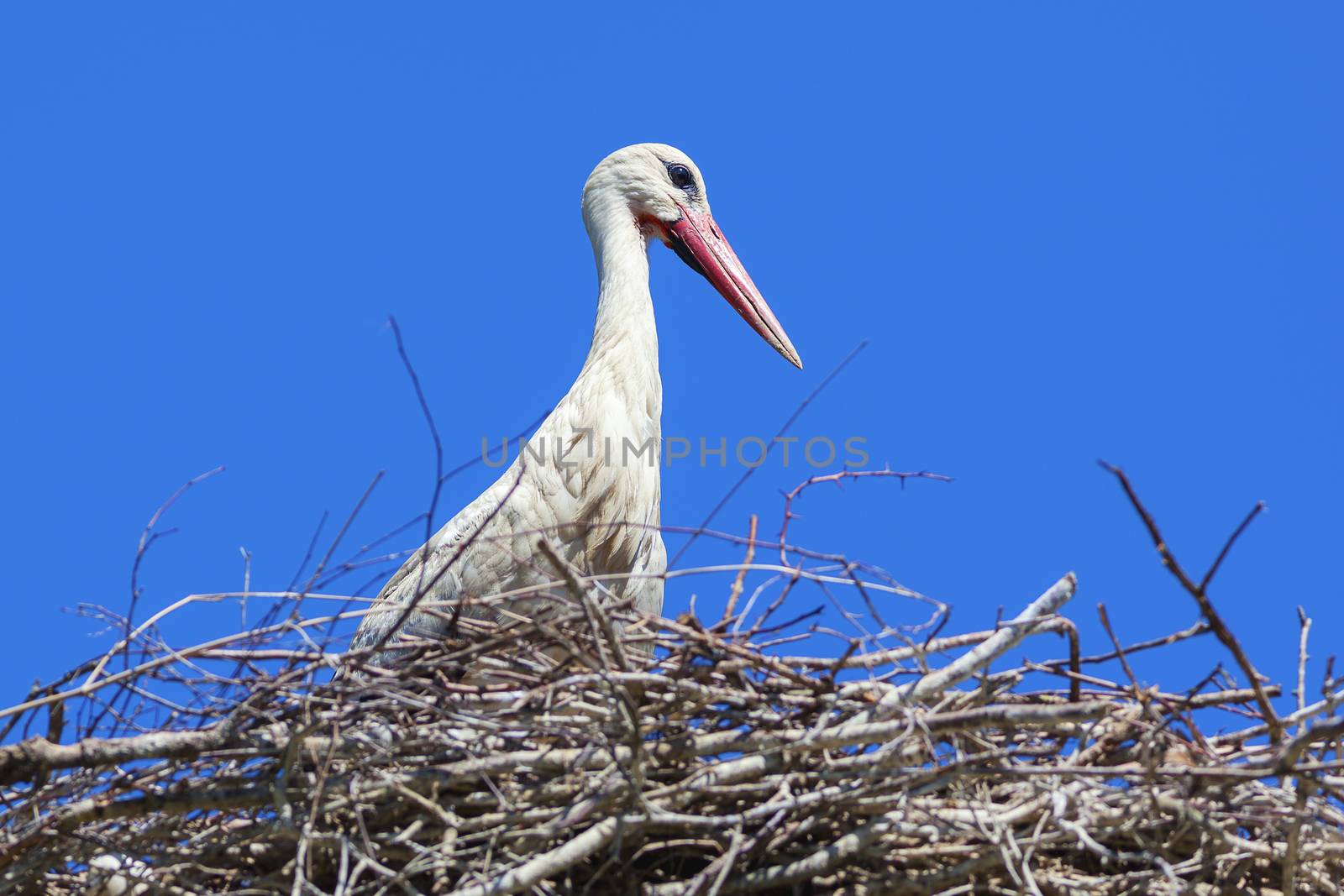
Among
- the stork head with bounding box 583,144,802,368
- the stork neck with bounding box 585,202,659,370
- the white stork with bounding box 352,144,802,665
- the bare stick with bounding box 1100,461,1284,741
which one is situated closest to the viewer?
the bare stick with bounding box 1100,461,1284,741

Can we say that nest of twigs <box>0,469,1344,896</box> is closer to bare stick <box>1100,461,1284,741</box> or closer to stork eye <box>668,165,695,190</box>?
bare stick <box>1100,461,1284,741</box>

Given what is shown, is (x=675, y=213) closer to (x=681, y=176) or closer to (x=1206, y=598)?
(x=681, y=176)

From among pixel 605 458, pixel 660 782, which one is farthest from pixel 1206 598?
pixel 605 458

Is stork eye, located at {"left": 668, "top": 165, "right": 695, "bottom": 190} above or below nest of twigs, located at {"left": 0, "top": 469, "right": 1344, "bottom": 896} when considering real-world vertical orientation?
above

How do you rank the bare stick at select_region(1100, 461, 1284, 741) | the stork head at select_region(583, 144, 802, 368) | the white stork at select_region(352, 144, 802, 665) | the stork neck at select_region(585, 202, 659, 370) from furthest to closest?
the stork head at select_region(583, 144, 802, 368)
the stork neck at select_region(585, 202, 659, 370)
the white stork at select_region(352, 144, 802, 665)
the bare stick at select_region(1100, 461, 1284, 741)

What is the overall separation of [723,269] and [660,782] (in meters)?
2.75

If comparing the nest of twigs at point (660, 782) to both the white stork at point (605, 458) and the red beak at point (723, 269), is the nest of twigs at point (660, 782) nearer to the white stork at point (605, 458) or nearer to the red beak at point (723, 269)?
the white stork at point (605, 458)

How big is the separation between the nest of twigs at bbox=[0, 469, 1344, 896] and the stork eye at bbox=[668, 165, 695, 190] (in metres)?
2.57

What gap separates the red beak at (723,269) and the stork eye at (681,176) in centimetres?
8

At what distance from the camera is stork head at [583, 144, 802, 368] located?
18.5 ft

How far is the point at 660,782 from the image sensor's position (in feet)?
10.8

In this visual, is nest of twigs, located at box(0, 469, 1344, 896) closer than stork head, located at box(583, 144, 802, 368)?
Yes

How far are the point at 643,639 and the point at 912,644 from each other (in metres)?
0.52

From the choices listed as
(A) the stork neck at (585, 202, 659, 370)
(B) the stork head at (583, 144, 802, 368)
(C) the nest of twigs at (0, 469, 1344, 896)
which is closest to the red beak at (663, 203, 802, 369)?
(B) the stork head at (583, 144, 802, 368)
